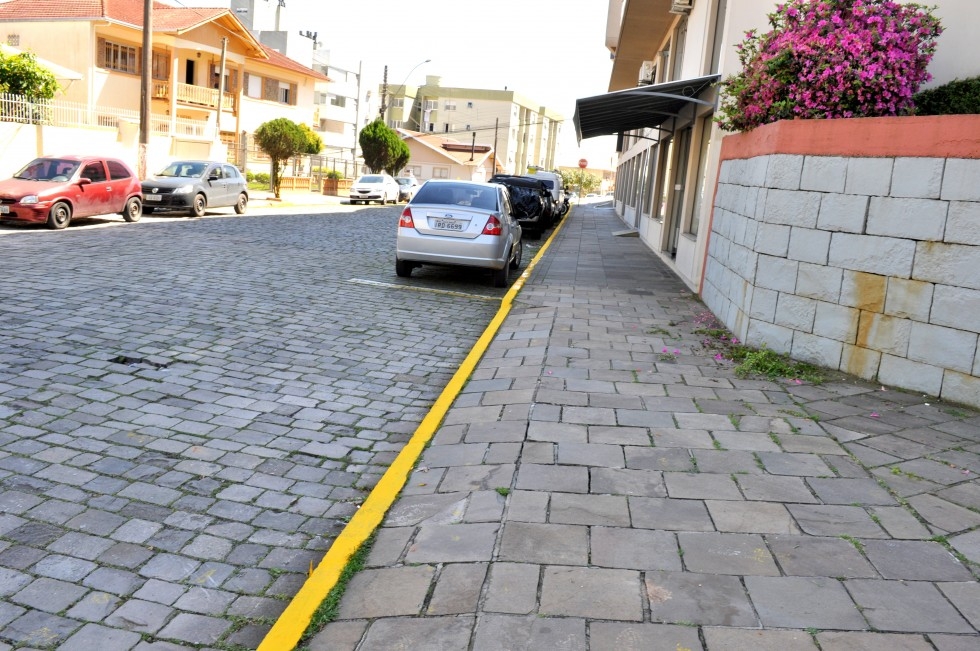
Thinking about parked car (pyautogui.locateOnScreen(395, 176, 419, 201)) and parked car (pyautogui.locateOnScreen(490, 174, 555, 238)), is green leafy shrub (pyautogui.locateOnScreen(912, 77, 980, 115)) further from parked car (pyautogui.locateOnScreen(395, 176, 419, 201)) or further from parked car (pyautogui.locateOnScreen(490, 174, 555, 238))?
parked car (pyautogui.locateOnScreen(395, 176, 419, 201))

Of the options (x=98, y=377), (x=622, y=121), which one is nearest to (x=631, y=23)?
(x=622, y=121)

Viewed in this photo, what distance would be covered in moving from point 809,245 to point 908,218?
35.5 inches

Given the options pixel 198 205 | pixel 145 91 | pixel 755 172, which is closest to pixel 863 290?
pixel 755 172

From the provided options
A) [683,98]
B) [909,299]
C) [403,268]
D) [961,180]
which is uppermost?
[683,98]

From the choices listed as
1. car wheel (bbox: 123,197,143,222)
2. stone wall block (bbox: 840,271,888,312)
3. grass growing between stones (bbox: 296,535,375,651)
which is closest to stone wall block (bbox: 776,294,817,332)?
stone wall block (bbox: 840,271,888,312)

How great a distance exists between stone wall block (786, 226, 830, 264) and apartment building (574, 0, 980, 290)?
3.47 m

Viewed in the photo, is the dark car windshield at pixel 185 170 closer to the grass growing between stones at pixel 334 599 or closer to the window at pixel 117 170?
the window at pixel 117 170

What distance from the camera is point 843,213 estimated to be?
264 inches

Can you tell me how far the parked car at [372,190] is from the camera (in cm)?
3725

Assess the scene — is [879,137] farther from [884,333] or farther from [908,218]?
Answer: [884,333]

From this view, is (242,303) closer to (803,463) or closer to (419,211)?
(419,211)

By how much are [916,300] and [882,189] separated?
0.92 meters

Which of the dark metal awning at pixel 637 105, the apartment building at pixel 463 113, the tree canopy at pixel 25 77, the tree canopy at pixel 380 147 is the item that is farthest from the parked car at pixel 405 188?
the apartment building at pixel 463 113

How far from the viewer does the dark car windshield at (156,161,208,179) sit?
22.0 m
